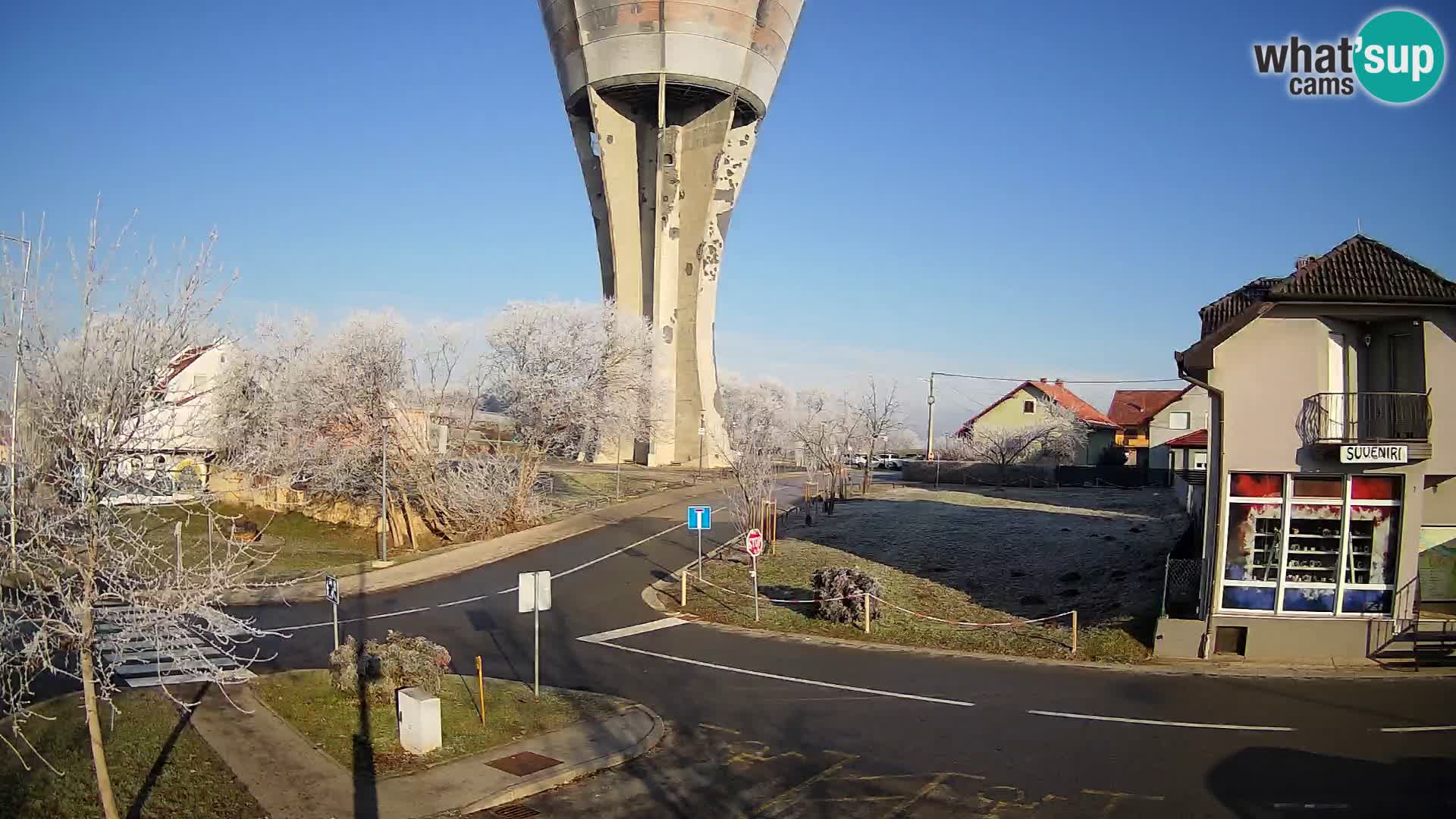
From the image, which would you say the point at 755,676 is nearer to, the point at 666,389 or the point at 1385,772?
the point at 1385,772

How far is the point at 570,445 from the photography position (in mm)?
42500

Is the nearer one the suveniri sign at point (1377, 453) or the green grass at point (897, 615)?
the suveniri sign at point (1377, 453)

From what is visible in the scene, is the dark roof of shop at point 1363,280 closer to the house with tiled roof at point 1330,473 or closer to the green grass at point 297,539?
the house with tiled roof at point 1330,473

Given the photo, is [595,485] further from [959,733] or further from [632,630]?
[959,733]

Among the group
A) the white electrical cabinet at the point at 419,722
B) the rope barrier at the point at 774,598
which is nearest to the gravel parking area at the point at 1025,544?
the rope barrier at the point at 774,598

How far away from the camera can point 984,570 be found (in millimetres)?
29641

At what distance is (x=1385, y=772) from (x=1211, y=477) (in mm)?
7874

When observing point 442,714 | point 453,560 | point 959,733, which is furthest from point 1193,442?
point 442,714

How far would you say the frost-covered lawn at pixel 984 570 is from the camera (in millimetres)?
21281

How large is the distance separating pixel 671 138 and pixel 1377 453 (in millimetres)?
44425

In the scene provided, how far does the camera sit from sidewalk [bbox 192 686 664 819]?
11.6m

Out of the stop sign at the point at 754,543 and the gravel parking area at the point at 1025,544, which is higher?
the stop sign at the point at 754,543

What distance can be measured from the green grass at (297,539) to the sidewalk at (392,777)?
608 inches

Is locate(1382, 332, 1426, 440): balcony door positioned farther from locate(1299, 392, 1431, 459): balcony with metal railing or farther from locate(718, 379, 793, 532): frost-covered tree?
locate(718, 379, 793, 532): frost-covered tree
